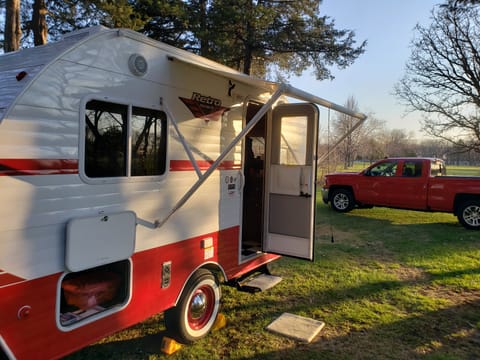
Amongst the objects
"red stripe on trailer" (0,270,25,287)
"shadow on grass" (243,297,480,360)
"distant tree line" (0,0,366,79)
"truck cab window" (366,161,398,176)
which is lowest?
"shadow on grass" (243,297,480,360)

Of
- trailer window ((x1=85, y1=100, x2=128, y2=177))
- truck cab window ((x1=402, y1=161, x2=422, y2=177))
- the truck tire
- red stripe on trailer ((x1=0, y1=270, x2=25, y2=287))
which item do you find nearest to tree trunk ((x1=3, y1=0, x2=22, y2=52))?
trailer window ((x1=85, y1=100, x2=128, y2=177))

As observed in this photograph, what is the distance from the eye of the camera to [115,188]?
2762 mm

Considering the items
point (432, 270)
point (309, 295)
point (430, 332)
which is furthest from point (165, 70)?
point (432, 270)

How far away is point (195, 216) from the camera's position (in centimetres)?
357

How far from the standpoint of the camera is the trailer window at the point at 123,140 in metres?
2.61

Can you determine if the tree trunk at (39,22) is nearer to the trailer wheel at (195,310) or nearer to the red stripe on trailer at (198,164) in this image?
the red stripe on trailer at (198,164)

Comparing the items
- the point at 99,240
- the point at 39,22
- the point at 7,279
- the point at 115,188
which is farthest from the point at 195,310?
the point at 39,22

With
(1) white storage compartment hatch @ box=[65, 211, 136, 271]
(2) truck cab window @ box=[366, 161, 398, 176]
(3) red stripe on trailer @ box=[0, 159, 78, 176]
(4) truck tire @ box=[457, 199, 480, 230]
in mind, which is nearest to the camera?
(3) red stripe on trailer @ box=[0, 159, 78, 176]

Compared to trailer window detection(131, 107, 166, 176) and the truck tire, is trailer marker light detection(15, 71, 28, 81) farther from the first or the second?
the truck tire

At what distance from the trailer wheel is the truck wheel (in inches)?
310

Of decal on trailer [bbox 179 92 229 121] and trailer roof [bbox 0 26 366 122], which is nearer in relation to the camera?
trailer roof [bbox 0 26 366 122]

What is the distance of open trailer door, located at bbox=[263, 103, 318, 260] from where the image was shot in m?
4.46

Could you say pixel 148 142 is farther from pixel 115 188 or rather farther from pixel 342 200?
pixel 342 200

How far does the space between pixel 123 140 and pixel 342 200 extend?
922cm
